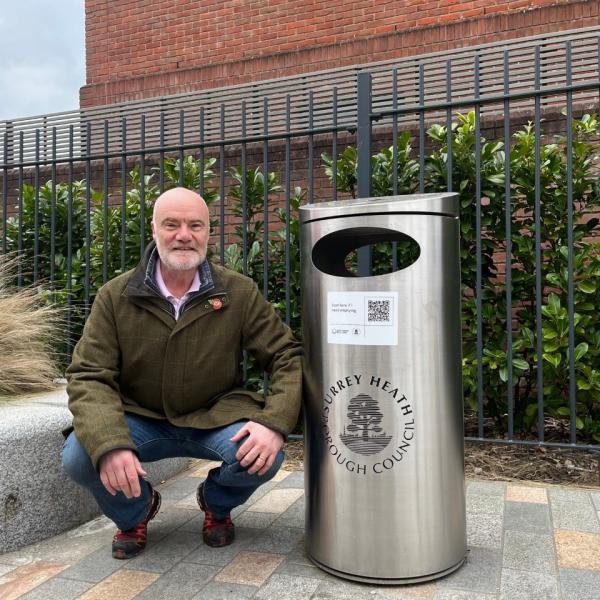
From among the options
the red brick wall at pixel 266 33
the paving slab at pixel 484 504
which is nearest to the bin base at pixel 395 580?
the paving slab at pixel 484 504

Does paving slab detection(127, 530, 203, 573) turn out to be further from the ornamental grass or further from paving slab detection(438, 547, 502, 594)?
the ornamental grass

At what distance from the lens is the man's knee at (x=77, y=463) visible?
2.35m

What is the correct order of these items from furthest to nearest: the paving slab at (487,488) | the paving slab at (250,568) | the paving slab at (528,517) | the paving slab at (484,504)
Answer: the paving slab at (487,488) < the paving slab at (484,504) < the paving slab at (528,517) < the paving slab at (250,568)

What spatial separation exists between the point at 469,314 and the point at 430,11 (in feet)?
16.3

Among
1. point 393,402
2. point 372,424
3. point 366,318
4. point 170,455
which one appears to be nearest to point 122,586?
point 170,455

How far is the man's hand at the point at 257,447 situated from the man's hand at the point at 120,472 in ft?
1.30

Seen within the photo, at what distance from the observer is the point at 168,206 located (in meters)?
2.62

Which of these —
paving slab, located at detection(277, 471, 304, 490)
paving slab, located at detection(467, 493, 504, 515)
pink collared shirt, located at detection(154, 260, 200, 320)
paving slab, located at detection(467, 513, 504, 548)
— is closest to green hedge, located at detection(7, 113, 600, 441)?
paving slab, located at detection(467, 493, 504, 515)

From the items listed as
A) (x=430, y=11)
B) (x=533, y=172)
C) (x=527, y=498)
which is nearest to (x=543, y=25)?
(x=430, y=11)

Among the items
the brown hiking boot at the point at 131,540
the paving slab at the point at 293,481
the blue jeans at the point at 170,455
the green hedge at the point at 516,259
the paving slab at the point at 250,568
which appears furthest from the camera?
the green hedge at the point at 516,259

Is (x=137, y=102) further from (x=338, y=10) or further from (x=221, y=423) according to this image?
(x=221, y=423)

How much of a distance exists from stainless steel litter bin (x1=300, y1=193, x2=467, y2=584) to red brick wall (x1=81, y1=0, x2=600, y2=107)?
19.0 feet

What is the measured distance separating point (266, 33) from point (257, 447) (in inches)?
290

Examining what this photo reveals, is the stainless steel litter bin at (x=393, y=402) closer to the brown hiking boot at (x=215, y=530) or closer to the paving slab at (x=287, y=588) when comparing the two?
the paving slab at (x=287, y=588)
